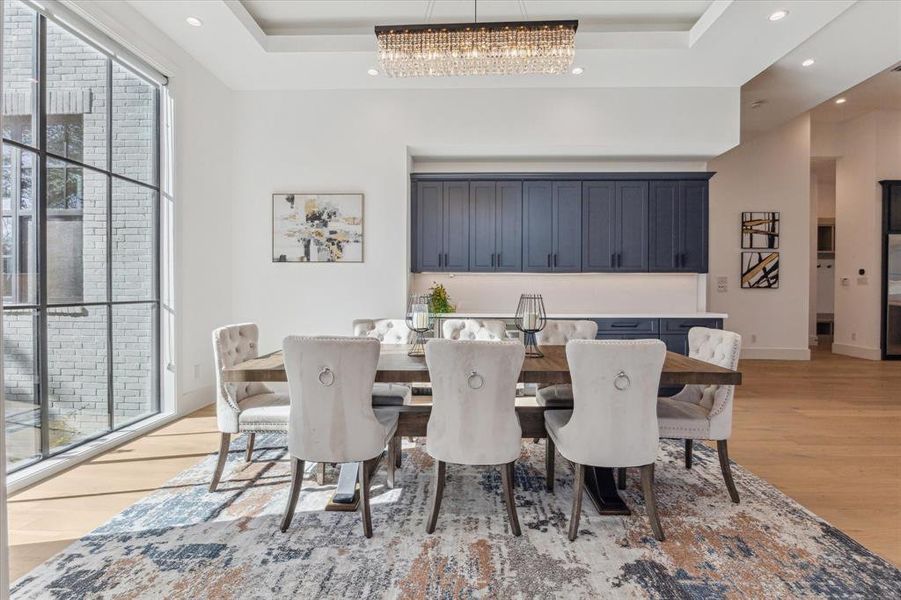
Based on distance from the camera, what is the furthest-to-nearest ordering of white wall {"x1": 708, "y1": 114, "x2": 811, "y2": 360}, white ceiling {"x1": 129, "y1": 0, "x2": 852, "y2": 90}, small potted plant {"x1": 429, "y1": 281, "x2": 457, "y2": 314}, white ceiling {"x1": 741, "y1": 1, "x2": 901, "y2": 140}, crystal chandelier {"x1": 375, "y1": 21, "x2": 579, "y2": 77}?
1. white wall {"x1": 708, "y1": 114, "x2": 811, "y2": 360}
2. small potted plant {"x1": 429, "y1": 281, "x2": 457, "y2": 314}
3. white ceiling {"x1": 741, "y1": 1, "x2": 901, "y2": 140}
4. white ceiling {"x1": 129, "y1": 0, "x2": 852, "y2": 90}
5. crystal chandelier {"x1": 375, "y1": 21, "x2": 579, "y2": 77}

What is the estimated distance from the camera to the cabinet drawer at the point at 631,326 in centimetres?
472

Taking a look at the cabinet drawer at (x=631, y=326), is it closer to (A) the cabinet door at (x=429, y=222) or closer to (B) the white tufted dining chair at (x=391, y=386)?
(A) the cabinet door at (x=429, y=222)

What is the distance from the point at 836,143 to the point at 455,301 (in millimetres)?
7029

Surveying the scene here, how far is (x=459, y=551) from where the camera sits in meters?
2.01

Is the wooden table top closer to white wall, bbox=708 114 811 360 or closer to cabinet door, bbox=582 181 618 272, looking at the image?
cabinet door, bbox=582 181 618 272

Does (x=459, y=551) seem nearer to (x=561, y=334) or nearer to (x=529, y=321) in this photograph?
(x=529, y=321)

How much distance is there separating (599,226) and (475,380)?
3.66m

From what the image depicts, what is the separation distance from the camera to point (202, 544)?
207 cm

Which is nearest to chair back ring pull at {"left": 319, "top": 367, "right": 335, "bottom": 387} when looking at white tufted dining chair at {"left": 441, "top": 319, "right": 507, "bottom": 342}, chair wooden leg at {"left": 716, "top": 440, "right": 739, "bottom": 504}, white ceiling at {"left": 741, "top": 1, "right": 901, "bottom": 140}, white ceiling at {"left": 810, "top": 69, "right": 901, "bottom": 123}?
white tufted dining chair at {"left": 441, "top": 319, "right": 507, "bottom": 342}

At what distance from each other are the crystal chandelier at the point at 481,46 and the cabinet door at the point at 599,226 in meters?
2.20

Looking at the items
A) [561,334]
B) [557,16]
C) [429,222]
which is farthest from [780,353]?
[557,16]

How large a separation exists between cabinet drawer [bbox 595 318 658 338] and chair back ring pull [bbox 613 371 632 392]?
283 cm

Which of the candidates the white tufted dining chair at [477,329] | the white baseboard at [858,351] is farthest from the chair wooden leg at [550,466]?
the white baseboard at [858,351]

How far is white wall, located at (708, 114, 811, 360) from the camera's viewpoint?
21.8 feet
